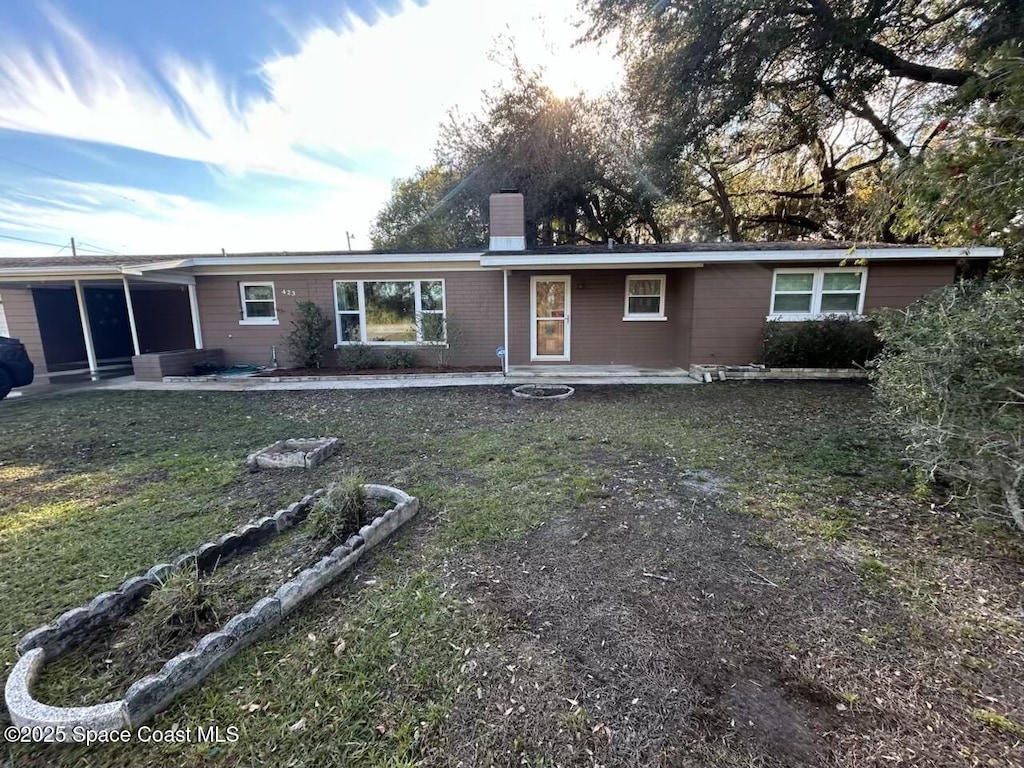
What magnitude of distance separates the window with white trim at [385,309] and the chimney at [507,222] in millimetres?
1751

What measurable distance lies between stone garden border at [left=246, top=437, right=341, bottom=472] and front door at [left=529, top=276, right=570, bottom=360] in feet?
20.0

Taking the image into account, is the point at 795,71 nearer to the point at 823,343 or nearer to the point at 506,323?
the point at 823,343

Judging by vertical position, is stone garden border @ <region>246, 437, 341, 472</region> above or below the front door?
below

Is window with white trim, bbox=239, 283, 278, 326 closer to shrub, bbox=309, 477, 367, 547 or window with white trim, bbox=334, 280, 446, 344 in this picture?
window with white trim, bbox=334, 280, 446, 344

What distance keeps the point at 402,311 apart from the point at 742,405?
7.18 metres

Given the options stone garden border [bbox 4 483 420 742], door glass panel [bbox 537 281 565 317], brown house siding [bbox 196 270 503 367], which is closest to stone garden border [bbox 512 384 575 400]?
brown house siding [bbox 196 270 503 367]

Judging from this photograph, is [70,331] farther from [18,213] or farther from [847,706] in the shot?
[18,213]

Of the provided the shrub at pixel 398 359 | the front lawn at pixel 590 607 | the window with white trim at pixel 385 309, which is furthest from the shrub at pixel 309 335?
the front lawn at pixel 590 607

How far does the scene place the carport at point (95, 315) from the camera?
9.17m

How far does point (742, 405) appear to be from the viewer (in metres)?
6.57

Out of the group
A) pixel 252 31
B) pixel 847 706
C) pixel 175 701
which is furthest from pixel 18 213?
pixel 847 706

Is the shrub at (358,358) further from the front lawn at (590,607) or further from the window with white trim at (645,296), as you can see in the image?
the window with white trim at (645,296)

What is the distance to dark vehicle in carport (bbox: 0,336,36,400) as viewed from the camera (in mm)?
7738

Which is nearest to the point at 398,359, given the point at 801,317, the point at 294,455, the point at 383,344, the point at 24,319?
the point at 383,344
